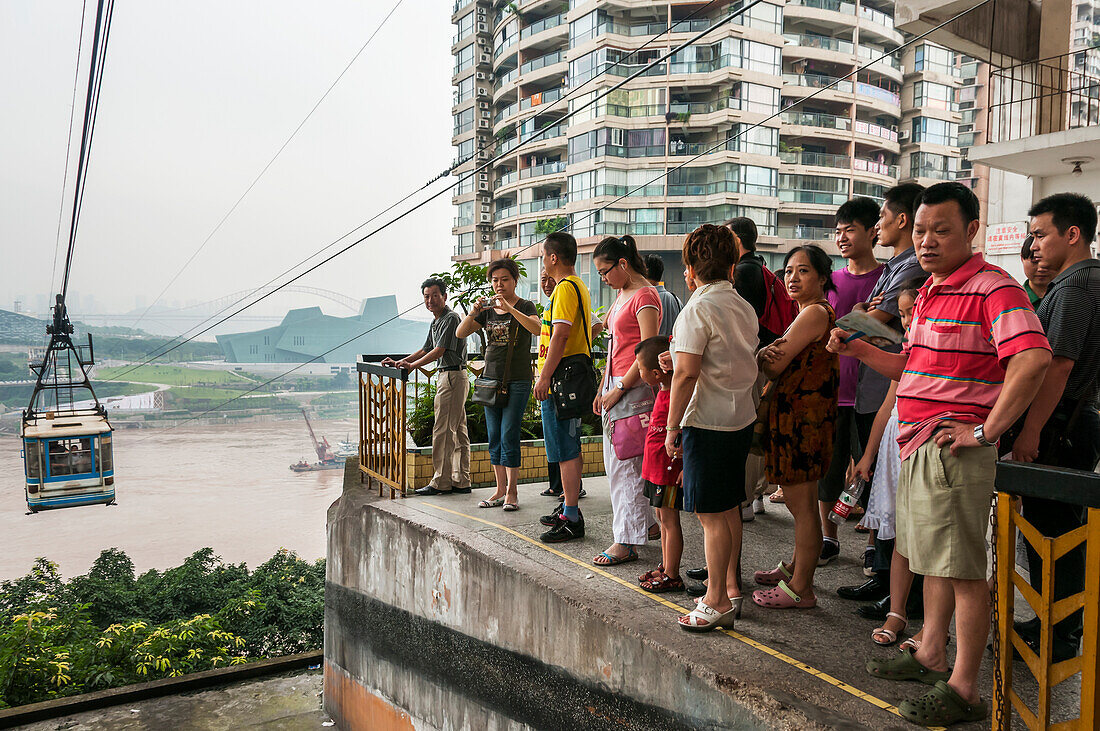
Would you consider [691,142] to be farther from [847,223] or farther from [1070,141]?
[847,223]

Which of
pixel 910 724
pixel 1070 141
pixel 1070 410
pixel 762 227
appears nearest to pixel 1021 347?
pixel 1070 410

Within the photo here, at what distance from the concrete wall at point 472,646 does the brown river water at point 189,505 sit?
31.6 m

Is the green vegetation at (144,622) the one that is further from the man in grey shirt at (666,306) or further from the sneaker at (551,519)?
the man in grey shirt at (666,306)

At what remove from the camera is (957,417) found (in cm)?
213

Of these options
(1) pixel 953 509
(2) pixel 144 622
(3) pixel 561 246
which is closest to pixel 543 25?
(2) pixel 144 622

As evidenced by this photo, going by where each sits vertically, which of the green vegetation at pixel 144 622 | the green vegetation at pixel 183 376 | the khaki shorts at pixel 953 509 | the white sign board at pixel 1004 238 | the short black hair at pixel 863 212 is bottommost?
the green vegetation at pixel 183 376

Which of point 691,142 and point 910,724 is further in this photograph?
point 691,142

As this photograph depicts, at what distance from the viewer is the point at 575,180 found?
33.9 metres

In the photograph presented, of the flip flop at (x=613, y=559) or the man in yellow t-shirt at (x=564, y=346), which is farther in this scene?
the man in yellow t-shirt at (x=564, y=346)

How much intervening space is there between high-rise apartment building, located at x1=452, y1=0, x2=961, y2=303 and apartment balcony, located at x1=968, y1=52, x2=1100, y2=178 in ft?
72.0

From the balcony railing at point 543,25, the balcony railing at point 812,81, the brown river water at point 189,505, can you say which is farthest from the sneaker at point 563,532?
the balcony railing at point 543,25

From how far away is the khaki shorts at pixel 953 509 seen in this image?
2.10m

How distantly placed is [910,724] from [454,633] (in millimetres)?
2599

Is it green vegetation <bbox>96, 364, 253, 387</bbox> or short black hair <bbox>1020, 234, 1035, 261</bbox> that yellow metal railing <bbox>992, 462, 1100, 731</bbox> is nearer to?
short black hair <bbox>1020, 234, 1035, 261</bbox>
